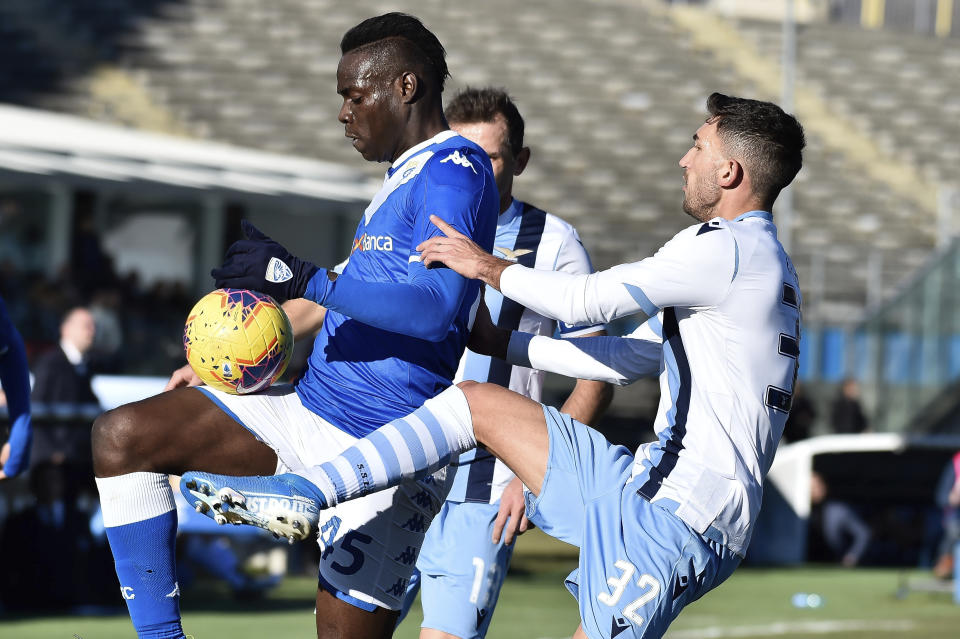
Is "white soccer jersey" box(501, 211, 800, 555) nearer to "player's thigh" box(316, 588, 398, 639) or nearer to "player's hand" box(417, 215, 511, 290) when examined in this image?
"player's hand" box(417, 215, 511, 290)

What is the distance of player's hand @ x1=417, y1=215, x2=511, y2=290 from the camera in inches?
149

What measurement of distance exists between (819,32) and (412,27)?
28694 mm

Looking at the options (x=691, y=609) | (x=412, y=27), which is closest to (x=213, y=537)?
(x=691, y=609)

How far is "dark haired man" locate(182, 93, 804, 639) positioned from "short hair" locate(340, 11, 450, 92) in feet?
2.09

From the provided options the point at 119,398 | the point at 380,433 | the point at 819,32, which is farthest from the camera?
the point at 819,32

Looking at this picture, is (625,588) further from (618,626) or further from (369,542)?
(369,542)

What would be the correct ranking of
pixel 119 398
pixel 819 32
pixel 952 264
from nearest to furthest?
pixel 119 398 < pixel 952 264 < pixel 819 32

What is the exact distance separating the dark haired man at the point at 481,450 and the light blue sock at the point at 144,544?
1257 mm

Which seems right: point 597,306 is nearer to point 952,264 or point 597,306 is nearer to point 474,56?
point 952,264

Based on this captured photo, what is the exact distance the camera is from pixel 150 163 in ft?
48.5

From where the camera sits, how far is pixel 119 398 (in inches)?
412

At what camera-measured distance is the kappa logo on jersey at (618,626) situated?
3797 millimetres

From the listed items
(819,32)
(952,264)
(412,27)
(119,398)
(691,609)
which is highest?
(819,32)

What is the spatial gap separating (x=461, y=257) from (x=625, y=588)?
100 centimetres
